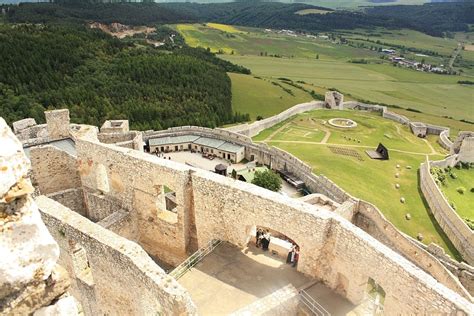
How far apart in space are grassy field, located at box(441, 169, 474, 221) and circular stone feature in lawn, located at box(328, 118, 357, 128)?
671 inches


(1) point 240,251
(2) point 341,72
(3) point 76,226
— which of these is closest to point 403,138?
(1) point 240,251

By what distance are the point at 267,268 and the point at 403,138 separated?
1959 inches

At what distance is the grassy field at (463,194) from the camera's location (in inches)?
1362

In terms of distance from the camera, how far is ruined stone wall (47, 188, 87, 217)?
62.4ft

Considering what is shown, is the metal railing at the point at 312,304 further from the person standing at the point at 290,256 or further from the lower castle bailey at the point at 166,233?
the person standing at the point at 290,256

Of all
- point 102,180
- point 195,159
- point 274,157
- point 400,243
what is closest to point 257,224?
point 102,180

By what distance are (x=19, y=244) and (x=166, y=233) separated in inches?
456

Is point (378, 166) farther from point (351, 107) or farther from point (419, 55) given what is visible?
point (419, 55)

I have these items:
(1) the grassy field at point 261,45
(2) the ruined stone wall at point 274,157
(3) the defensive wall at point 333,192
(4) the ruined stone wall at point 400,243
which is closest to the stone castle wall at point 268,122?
(2) the ruined stone wall at point 274,157

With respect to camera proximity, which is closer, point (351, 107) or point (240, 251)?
point (240, 251)

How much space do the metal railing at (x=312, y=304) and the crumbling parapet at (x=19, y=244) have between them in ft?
29.5

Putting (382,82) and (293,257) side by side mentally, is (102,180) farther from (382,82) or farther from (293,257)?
(382,82)

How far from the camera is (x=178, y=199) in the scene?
14656mm

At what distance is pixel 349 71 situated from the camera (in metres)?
121
